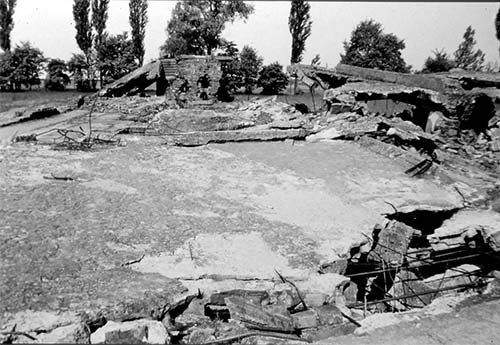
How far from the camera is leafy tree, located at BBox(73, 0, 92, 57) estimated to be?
2759 centimetres

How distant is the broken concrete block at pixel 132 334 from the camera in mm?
2883

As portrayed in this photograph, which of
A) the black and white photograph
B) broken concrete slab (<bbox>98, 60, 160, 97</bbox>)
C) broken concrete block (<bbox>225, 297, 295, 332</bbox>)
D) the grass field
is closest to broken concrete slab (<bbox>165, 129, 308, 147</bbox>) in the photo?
the black and white photograph

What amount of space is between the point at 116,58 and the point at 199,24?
685 centimetres

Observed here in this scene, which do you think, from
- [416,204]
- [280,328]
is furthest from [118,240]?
[416,204]

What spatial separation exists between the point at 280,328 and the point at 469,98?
1003 centimetres

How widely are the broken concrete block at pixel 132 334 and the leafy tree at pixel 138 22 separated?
2872 cm

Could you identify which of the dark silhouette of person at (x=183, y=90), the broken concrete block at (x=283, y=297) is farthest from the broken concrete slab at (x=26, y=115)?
the broken concrete block at (x=283, y=297)

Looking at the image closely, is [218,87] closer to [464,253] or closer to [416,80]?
[416,80]

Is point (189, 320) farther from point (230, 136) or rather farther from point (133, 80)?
point (133, 80)

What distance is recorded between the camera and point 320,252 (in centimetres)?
461

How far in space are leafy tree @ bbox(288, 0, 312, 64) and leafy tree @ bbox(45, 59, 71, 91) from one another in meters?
16.8

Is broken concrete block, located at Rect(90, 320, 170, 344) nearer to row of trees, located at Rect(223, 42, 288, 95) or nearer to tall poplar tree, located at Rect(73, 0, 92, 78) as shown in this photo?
row of trees, located at Rect(223, 42, 288, 95)

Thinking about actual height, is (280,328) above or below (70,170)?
below

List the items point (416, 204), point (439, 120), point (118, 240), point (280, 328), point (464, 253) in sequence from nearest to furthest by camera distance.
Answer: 1. point (280, 328)
2. point (118, 240)
3. point (464, 253)
4. point (416, 204)
5. point (439, 120)
